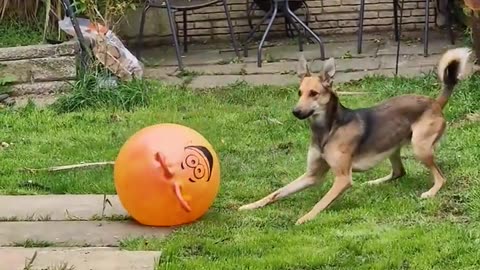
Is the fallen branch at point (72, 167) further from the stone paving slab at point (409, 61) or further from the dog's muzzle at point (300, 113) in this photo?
the stone paving slab at point (409, 61)

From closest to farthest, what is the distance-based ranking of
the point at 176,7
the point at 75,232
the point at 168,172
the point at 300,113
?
1. the point at 168,172
2. the point at 75,232
3. the point at 300,113
4. the point at 176,7

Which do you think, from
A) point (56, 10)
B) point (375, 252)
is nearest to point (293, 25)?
point (56, 10)

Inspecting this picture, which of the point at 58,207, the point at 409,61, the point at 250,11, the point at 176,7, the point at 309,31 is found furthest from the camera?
the point at 250,11

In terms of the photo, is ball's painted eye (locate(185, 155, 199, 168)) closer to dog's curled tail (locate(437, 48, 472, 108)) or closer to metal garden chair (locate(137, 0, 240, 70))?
dog's curled tail (locate(437, 48, 472, 108))

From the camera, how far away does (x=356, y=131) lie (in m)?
5.27

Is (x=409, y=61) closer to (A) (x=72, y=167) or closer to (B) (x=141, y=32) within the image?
(B) (x=141, y=32)

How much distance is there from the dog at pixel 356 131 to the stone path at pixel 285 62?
2.69 m

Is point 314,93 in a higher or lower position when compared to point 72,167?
higher

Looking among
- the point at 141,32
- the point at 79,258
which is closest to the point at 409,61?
the point at 141,32

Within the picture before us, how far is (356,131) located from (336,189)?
0.36 meters

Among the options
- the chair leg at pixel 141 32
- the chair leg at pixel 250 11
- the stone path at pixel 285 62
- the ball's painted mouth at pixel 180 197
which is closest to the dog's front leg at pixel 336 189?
the ball's painted mouth at pixel 180 197

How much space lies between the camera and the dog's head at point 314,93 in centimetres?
507

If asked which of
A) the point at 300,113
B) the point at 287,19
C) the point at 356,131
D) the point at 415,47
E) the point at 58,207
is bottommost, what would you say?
the point at 415,47

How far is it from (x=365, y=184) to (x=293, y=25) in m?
4.44
